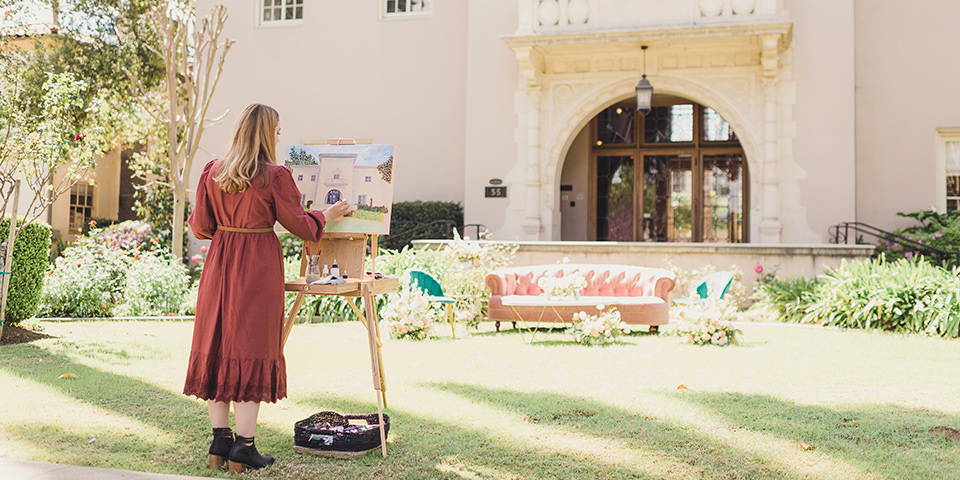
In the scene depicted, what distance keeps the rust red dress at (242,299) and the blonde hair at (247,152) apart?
0.06 meters

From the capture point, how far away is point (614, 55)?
13.5 metres

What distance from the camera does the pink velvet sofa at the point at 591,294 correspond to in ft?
29.4

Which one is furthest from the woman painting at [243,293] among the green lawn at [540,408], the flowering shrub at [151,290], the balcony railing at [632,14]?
the balcony railing at [632,14]

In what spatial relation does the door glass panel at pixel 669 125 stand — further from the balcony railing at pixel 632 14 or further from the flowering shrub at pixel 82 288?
the flowering shrub at pixel 82 288

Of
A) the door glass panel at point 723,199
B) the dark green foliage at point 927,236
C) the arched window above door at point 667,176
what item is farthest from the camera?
the arched window above door at point 667,176

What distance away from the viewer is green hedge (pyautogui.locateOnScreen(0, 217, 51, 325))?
25.3ft

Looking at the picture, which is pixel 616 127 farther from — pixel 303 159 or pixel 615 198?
pixel 303 159

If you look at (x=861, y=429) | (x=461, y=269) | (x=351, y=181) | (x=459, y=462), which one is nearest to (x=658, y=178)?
(x=461, y=269)

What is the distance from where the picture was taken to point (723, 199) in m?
15.5

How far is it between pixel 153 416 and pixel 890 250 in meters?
11.3

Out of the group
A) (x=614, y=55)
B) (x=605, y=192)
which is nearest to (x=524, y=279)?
(x=614, y=55)

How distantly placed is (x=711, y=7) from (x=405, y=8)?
655 centimetres

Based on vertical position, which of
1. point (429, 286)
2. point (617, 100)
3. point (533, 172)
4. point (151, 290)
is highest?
point (617, 100)

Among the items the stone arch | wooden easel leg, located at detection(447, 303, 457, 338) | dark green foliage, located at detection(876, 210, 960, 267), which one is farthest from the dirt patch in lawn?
dark green foliage, located at detection(876, 210, 960, 267)
